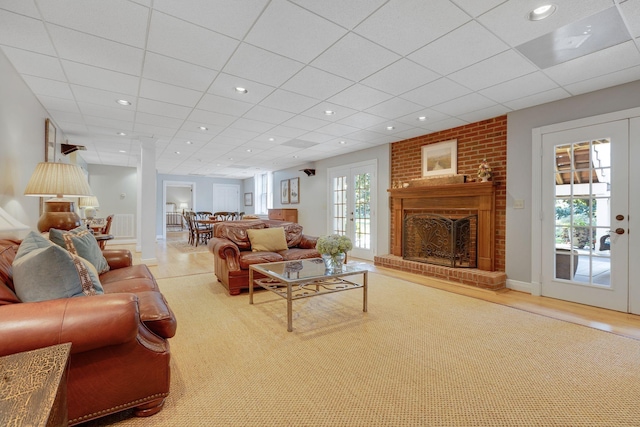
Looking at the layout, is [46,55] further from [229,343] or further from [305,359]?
[305,359]

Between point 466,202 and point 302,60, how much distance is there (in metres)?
3.15

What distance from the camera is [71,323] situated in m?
1.25

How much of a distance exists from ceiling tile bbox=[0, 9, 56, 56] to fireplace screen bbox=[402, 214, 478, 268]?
191 inches

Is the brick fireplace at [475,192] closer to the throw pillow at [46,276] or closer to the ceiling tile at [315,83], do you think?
the ceiling tile at [315,83]

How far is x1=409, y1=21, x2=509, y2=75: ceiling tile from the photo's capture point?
2.19 metres

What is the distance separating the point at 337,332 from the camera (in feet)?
8.39

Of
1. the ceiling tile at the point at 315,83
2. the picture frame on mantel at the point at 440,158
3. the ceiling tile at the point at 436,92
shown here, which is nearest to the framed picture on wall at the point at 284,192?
the picture frame on mantel at the point at 440,158

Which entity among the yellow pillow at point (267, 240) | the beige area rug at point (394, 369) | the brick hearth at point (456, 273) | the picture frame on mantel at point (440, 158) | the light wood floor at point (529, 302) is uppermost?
the picture frame on mantel at point (440, 158)

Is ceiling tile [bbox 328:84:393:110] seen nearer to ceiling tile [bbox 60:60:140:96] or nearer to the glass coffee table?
the glass coffee table

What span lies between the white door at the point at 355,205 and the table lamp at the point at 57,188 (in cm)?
455

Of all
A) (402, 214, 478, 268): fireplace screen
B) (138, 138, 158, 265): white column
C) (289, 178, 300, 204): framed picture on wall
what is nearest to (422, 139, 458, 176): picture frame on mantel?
(402, 214, 478, 268): fireplace screen

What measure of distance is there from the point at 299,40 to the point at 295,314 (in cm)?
243

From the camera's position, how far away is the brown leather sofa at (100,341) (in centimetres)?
121

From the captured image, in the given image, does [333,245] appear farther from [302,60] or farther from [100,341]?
[100,341]
